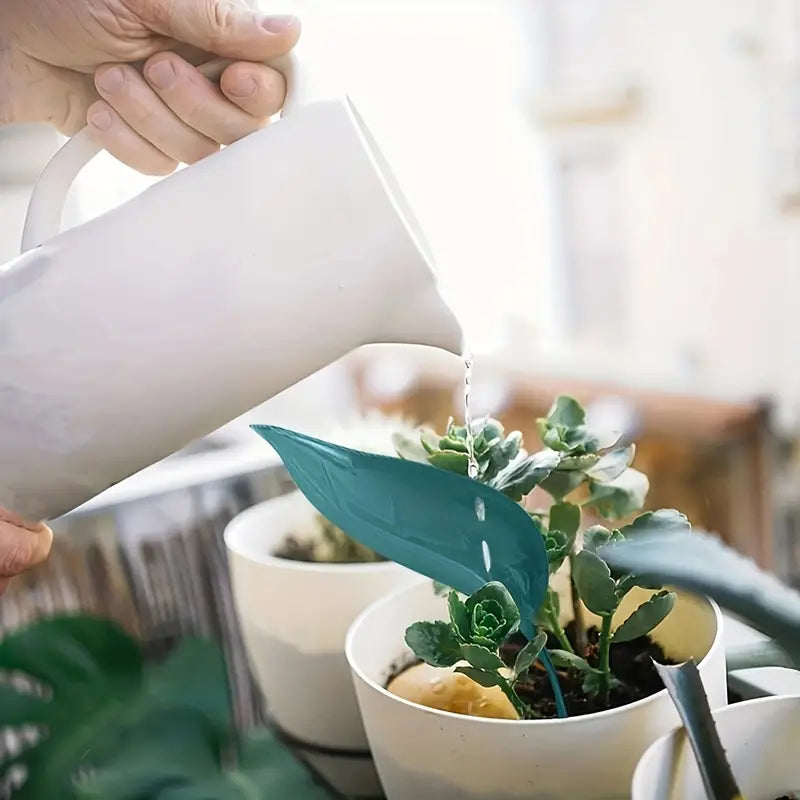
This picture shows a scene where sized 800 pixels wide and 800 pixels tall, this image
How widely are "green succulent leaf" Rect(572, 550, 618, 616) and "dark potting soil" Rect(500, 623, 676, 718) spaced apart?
4 centimetres

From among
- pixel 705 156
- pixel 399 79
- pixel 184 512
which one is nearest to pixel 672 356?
pixel 705 156

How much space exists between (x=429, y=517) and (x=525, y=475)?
0.03 m

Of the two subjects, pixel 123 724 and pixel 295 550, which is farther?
pixel 295 550

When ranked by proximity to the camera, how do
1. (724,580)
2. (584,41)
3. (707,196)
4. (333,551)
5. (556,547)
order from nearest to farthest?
(724,580) → (556,547) → (333,551) → (707,196) → (584,41)

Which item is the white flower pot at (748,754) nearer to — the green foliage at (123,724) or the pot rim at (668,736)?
the pot rim at (668,736)

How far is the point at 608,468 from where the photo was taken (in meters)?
0.32

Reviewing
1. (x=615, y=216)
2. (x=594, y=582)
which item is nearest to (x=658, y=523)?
(x=594, y=582)

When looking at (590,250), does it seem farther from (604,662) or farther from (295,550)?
(604,662)

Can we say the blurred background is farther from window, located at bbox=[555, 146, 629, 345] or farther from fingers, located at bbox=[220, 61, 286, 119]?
fingers, located at bbox=[220, 61, 286, 119]

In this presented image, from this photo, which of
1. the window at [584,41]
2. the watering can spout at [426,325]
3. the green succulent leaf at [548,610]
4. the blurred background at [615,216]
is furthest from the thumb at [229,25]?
the window at [584,41]

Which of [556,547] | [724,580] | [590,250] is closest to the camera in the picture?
[724,580]

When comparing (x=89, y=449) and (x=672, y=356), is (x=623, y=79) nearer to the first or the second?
(x=672, y=356)

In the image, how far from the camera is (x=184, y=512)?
555 millimetres

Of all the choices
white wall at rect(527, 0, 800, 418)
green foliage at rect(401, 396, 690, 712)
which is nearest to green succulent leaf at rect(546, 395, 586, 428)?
green foliage at rect(401, 396, 690, 712)
